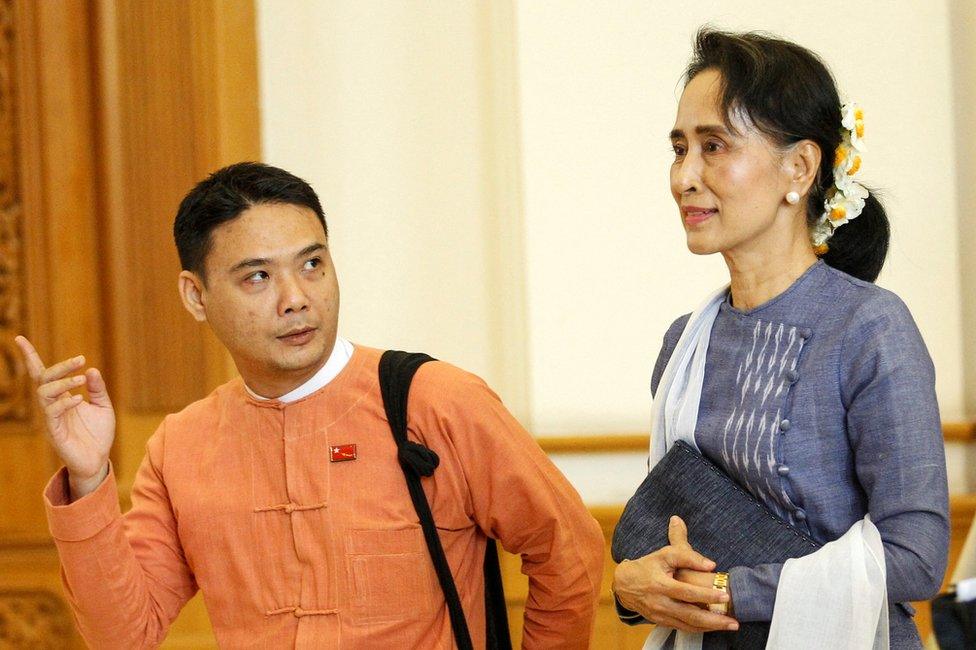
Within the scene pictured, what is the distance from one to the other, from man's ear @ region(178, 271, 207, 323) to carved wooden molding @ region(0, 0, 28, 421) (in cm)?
145

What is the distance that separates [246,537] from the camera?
2193 millimetres

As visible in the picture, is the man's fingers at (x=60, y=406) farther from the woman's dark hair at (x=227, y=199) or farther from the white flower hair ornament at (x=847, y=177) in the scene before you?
the white flower hair ornament at (x=847, y=177)

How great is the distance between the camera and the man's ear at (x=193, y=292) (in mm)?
2299

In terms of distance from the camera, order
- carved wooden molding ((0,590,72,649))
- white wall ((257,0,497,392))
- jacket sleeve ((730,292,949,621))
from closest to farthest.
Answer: jacket sleeve ((730,292,949,621)), carved wooden molding ((0,590,72,649)), white wall ((257,0,497,392))

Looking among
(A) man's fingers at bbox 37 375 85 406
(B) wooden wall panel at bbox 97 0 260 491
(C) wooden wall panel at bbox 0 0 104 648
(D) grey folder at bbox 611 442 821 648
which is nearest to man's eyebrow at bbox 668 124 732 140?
(D) grey folder at bbox 611 442 821 648

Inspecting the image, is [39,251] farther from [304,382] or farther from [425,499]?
[425,499]

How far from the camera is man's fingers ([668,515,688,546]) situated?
182 cm

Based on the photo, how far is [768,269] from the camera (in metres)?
1.88

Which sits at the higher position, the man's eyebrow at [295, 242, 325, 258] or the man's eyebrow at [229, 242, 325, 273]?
the man's eyebrow at [295, 242, 325, 258]

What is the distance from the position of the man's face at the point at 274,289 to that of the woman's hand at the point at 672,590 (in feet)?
2.43

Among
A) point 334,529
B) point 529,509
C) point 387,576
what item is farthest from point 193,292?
point 529,509

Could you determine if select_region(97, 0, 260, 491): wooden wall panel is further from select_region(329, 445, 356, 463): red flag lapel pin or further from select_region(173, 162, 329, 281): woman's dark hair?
select_region(329, 445, 356, 463): red flag lapel pin

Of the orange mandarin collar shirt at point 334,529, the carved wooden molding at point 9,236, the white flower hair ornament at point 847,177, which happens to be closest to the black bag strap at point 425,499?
the orange mandarin collar shirt at point 334,529

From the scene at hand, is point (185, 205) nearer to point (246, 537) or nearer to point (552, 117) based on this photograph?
point (246, 537)
